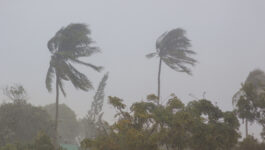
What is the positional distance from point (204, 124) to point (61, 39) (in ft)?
53.5

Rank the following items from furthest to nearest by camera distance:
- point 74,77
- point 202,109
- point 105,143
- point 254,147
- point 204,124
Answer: point 74,77
point 254,147
point 202,109
point 204,124
point 105,143

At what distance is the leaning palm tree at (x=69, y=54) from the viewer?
73.9ft

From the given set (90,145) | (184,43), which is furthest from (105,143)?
(184,43)

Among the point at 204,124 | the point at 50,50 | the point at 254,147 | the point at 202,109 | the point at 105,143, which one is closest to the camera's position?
the point at 105,143

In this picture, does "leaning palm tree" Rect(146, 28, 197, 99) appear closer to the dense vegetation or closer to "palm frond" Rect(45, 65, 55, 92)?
the dense vegetation

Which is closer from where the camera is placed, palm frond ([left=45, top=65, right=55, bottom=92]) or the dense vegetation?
the dense vegetation

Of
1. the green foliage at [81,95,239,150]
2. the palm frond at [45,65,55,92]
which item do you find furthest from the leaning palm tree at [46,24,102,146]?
the green foliage at [81,95,239,150]

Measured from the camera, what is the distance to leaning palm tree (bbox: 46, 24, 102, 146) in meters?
22.5

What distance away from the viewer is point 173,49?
2702 centimetres

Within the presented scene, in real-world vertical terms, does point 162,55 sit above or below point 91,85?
above

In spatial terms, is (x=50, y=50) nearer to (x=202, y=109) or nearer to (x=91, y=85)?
(x=91, y=85)

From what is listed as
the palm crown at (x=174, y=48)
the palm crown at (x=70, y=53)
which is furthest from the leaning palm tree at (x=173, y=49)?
the palm crown at (x=70, y=53)

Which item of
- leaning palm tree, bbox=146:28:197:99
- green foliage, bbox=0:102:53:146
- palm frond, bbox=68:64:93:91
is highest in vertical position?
leaning palm tree, bbox=146:28:197:99

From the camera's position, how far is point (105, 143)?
9.48 metres
